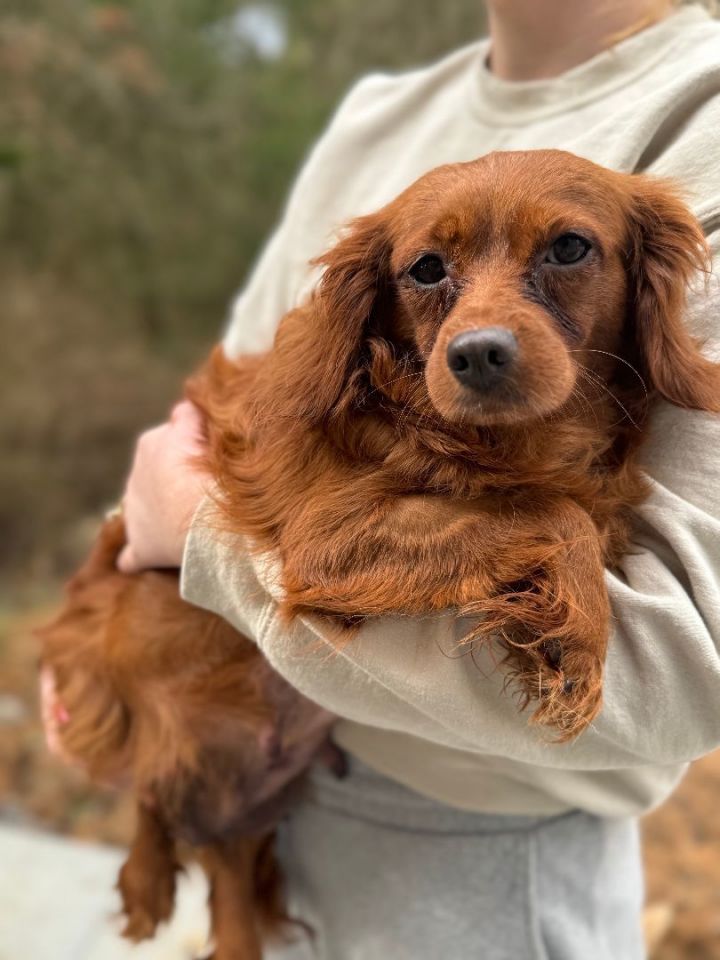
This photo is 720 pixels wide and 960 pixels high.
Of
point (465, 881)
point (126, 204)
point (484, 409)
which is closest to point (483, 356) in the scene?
point (484, 409)

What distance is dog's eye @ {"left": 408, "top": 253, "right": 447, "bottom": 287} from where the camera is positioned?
96 cm

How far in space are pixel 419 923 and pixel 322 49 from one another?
4659 millimetres

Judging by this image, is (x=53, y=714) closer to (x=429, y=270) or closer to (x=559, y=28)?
→ (x=429, y=270)

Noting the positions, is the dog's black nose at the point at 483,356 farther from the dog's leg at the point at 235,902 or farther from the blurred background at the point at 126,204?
the blurred background at the point at 126,204

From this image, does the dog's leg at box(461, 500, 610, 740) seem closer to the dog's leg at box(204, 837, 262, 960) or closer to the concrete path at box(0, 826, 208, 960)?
the dog's leg at box(204, 837, 262, 960)

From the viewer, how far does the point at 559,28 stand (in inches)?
48.4

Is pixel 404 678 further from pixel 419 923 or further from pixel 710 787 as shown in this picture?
pixel 710 787

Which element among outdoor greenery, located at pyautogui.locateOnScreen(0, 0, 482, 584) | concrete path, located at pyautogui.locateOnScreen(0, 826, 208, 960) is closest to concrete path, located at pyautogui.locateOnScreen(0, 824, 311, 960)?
concrete path, located at pyautogui.locateOnScreen(0, 826, 208, 960)

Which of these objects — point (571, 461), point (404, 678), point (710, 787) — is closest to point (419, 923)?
point (404, 678)

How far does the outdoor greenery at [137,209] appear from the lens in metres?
4.55

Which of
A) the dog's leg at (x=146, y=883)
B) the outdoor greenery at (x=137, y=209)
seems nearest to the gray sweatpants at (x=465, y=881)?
the dog's leg at (x=146, y=883)

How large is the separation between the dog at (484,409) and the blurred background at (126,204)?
3.30 metres

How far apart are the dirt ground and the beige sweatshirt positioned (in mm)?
1534

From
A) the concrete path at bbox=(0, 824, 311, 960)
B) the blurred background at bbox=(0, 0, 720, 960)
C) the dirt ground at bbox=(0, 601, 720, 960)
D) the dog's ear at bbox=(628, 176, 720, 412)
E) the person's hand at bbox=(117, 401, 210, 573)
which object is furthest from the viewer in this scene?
the blurred background at bbox=(0, 0, 720, 960)
